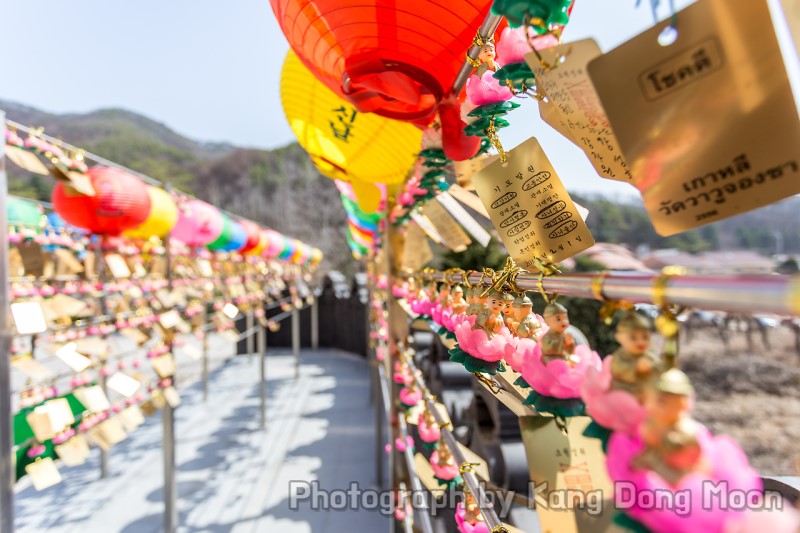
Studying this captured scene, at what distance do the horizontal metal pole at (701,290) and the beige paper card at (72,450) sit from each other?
251 cm

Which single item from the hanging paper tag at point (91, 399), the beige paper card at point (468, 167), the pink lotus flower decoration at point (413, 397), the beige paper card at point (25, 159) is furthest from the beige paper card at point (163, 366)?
the beige paper card at point (468, 167)

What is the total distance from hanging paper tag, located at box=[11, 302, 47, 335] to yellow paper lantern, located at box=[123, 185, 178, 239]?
0.75 metres

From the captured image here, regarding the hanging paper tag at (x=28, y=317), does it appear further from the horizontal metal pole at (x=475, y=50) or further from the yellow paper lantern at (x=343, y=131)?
the horizontal metal pole at (x=475, y=50)

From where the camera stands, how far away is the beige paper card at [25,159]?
1649 millimetres

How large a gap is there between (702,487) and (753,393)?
8.82 meters

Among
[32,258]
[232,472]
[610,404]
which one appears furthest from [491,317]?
[232,472]

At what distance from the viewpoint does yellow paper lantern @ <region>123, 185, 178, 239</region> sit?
2.30m

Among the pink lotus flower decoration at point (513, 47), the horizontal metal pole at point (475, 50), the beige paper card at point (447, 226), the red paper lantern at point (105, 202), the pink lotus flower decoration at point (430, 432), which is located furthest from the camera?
the red paper lantern at point (105, 202)

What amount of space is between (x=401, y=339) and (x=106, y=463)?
2.82 metres

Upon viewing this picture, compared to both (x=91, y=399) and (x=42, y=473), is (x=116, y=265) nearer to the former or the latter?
(x=91, y=399)

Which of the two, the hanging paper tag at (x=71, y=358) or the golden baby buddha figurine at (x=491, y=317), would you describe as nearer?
the golden baby buddha figurine at (x=491, y=317)

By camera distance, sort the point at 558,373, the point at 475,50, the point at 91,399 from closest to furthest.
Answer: the point at 558,373
the point at 475,50
the point at 91,399

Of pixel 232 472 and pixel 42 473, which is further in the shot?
pixel 232 472

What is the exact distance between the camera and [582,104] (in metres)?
0.43
